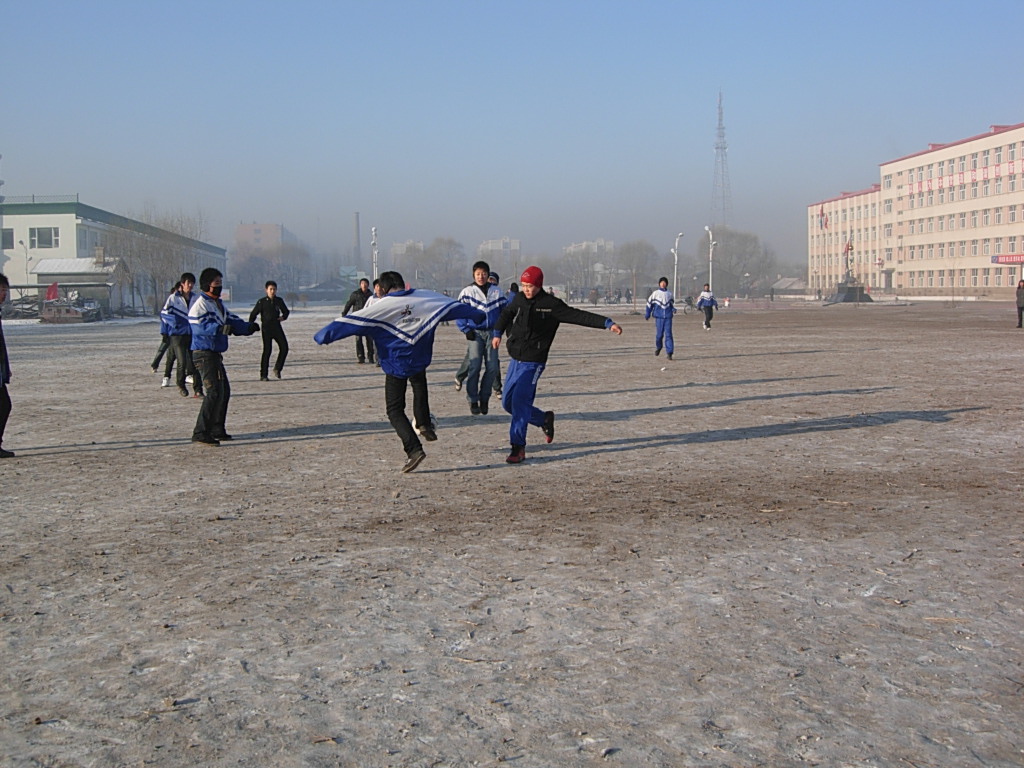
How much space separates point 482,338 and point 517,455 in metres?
3.49

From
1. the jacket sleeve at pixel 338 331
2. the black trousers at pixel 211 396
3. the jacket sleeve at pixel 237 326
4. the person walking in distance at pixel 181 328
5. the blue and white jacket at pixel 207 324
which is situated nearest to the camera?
the jacket sleeve at pixel 338 331

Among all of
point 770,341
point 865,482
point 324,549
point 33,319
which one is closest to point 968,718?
point 324,549

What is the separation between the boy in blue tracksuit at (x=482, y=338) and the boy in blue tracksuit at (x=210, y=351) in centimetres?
273

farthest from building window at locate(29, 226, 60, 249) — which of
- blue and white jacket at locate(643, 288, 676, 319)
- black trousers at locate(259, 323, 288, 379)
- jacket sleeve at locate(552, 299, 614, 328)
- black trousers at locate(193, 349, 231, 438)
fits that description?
jacket sleeve at locate(552, 299, 614, 328)

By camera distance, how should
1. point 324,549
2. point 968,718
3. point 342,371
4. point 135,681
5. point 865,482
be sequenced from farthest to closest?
point 342,371 < point 865,482 < point 324,549 < point 135,681 < point 968,718

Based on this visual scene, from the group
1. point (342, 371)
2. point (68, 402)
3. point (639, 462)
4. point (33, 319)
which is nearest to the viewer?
point (639, 462)

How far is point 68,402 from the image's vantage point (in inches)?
581

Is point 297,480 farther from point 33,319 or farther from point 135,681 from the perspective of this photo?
point 33,319

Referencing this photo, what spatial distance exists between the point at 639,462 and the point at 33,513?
513 centimetres

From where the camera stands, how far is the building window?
86.4 m

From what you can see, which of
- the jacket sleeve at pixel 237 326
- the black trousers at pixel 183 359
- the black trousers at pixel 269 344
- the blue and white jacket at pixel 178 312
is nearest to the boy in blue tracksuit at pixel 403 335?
the jacket sleeve at pixel 237 326

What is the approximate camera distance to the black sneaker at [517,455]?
360 inches

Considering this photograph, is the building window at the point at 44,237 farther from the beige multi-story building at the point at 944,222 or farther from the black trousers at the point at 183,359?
the black trousers at the point at 183,359

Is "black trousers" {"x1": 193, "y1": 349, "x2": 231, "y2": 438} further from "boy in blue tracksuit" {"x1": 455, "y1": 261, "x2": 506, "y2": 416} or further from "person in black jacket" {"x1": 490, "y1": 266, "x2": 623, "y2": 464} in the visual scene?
"person in black jacket" {"x1": 490, "y1": 266, "x2": 623, "y2": 464}
